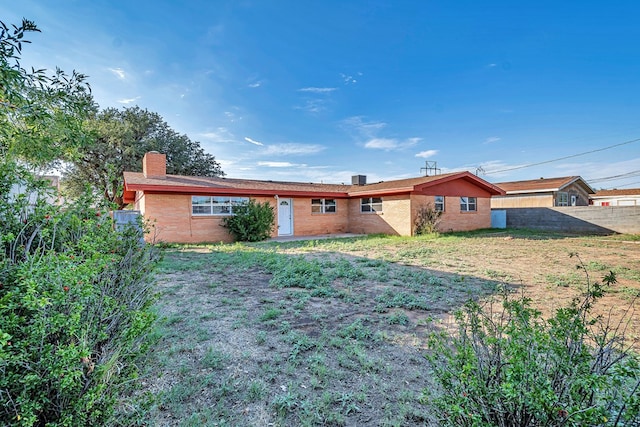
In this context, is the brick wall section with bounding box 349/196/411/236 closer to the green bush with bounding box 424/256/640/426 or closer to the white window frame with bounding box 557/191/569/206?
the green bush with bounding box 424/256/640/426

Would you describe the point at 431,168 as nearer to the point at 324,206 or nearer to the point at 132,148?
the point at 324,206

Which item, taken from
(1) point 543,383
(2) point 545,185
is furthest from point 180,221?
(2) point 545,185

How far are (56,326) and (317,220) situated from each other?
15205 millimetres

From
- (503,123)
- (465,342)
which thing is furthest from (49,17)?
(503,123)

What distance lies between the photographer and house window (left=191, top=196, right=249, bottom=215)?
42.9ft

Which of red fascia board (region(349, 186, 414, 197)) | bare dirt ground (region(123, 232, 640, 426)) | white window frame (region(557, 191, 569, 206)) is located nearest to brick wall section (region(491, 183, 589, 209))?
white window frame (region(557, 191, 569, 206))

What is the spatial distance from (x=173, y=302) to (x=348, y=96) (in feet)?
40.1

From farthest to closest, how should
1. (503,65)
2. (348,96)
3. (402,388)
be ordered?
(348,96), (503,65), (402,388)

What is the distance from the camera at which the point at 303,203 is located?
16047 mm

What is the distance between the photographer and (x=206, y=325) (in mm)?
3682

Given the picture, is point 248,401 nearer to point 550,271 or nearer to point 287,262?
point 287,262

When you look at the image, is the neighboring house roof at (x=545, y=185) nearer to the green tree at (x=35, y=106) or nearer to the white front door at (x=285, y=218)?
the white front door at (x=285, y=218)

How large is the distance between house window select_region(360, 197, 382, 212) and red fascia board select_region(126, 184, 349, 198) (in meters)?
1.20

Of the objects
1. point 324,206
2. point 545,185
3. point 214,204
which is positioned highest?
point 545,185
